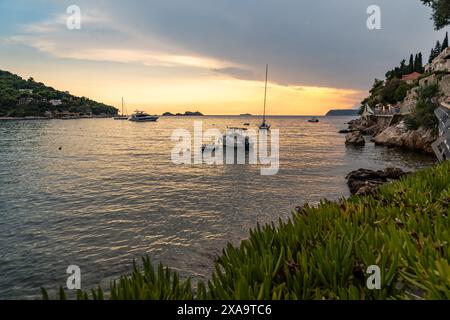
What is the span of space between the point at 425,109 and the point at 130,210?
3953 cm

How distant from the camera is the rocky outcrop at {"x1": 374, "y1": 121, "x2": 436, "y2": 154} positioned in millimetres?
39094

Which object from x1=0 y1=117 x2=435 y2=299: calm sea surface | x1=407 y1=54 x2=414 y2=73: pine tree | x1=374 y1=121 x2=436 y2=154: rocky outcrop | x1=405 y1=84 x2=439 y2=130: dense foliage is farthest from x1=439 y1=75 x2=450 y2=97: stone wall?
x1=407 y1=54 x2=414 y2=73: pine tree

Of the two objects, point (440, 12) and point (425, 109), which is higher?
point (440, 12)

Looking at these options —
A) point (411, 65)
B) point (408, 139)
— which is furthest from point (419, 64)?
point (408, 139)

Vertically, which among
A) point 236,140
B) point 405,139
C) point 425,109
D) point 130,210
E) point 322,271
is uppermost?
point 425,109

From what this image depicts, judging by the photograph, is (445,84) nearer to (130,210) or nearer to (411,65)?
(130,210)

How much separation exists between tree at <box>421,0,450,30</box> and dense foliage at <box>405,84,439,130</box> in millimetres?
13254

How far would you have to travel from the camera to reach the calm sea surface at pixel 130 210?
1106cm

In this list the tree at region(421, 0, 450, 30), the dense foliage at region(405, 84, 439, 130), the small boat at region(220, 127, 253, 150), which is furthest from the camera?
the small boat at region(220, 127, 253, 150)

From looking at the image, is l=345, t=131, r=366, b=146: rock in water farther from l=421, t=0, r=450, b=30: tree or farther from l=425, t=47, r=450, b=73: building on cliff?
l=421, t=0, r=450, b=30: tree

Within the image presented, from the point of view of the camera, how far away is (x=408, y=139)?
43.9m

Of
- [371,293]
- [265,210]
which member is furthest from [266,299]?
[265,210]

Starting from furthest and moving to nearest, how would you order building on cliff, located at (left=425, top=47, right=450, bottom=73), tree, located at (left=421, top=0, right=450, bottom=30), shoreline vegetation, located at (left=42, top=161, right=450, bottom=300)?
building on cliff, located at (left=425, top=47, right=450, bottom=73), tree, located at (left=421, top=0, right=450, bottom=30), shoreline vegetation, located at (left=42, top=161, right=450, bottom=300)

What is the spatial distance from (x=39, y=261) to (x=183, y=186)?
13322 mm
